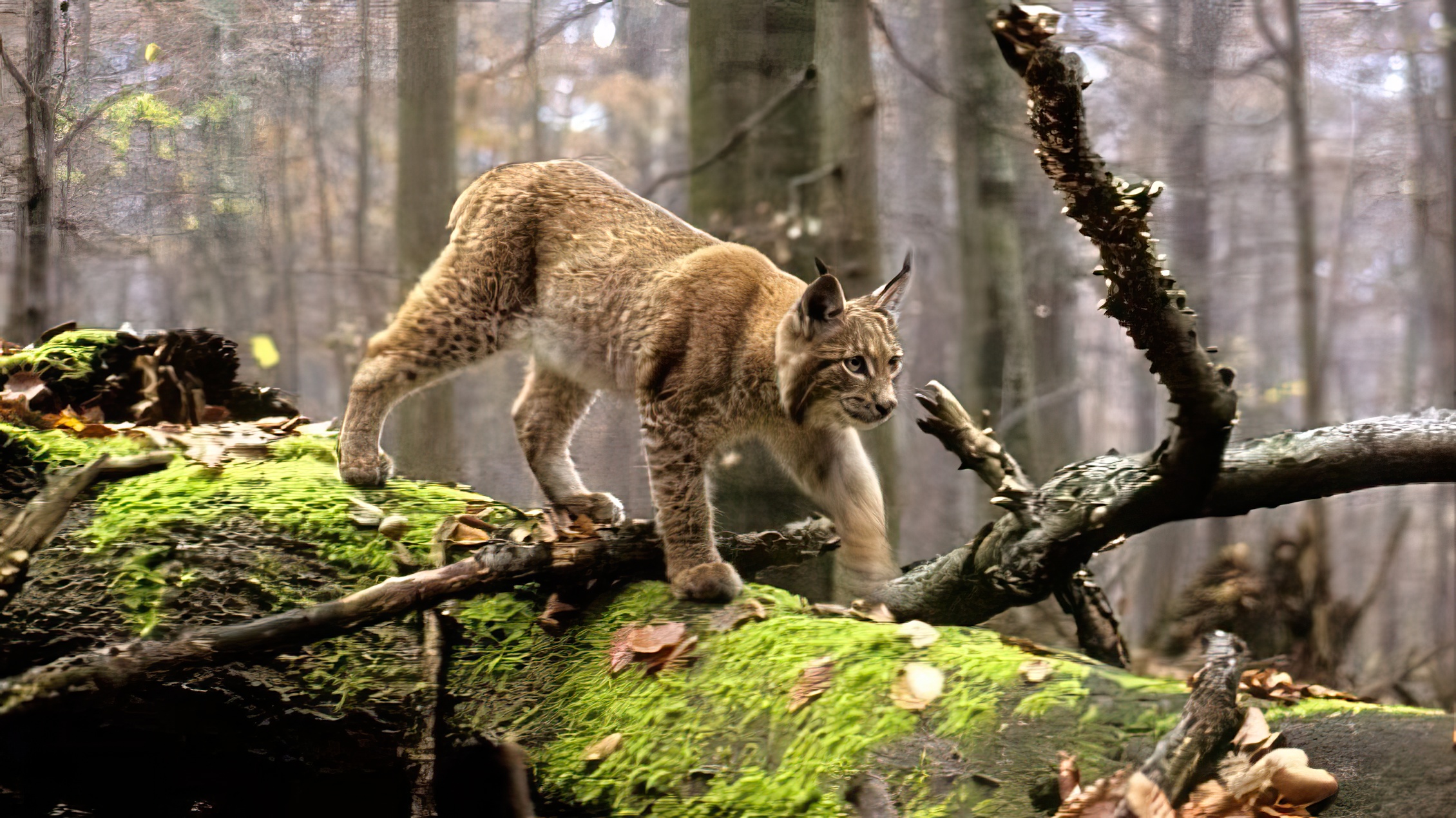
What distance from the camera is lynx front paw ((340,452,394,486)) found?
382 cm

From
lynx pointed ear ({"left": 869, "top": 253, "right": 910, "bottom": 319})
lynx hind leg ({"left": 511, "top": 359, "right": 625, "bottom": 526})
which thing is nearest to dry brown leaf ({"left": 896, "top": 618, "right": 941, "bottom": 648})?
lynx pointed ear ({"left": 869, "top": 253, "right": 910, "bottom": 319})

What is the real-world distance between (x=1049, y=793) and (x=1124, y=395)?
5.91 meters

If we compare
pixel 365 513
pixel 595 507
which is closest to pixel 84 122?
pixel 365 513

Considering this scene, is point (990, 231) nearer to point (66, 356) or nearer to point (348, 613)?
point (348, 613)

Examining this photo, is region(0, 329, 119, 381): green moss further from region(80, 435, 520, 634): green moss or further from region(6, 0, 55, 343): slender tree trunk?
region(80, 435, 520, 634): green moss

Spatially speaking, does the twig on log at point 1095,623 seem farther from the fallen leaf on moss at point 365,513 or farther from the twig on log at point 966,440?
the fallen leaf on moss at point 365,513

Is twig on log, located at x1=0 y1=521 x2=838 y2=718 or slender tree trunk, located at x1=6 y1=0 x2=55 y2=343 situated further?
slender tree trunk, located at x1=6 y1=0 x2=55 y2=343

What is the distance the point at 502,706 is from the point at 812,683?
1.03 m

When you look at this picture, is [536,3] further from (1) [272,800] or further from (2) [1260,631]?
(2) [1260,631]

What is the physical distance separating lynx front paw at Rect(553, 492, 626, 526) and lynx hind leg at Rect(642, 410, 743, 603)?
608 millimetres

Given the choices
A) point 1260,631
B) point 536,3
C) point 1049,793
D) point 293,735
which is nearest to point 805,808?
point 1049,793

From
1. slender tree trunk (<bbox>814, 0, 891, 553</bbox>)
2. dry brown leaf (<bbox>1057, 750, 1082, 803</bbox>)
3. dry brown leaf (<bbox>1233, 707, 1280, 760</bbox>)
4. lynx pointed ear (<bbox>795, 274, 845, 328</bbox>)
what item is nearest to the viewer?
dry brown leaf (<bbox>1057, 750, 1082, 803</bbox>)

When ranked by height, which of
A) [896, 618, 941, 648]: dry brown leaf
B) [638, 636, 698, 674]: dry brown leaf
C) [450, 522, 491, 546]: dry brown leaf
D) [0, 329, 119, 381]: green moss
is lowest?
[638, 636, 698, 674]: dry brown leaf

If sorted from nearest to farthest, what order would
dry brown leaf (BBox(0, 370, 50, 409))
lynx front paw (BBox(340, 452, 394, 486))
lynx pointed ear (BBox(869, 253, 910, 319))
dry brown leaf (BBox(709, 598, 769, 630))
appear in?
1. dry brown leaf (BBox(709, 598, 769, 630))
2. lynx pointed ear (BBox(869, 253, 910, 319))
3. lynx front paw (BBox(340, 452, 394, 486))
4. dry brown leaf (BBox(0, 370, 50, 409))
